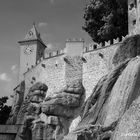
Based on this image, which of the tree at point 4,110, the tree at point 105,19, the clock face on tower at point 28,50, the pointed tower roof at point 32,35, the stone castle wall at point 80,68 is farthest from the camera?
the pointed tower roof at point 32,35

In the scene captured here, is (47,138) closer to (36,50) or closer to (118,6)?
(118,6)

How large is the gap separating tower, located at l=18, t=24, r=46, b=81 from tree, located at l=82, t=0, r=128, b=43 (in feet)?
39.0

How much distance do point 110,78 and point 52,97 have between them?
47.7ft

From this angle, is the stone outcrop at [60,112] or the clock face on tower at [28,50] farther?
the clock face on tower at [28,50]

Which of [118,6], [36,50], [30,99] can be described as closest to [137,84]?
[30,99]

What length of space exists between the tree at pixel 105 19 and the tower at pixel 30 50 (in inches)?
468

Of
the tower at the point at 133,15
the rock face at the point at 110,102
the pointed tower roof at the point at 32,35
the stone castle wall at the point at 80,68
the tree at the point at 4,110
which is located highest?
the pointed tower roof at the point at 32,35

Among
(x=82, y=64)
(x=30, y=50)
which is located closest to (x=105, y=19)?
(x=82, y=64)

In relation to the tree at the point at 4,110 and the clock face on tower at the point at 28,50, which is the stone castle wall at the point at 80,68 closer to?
the tree at the point at 4,110

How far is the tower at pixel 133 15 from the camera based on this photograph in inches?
1230

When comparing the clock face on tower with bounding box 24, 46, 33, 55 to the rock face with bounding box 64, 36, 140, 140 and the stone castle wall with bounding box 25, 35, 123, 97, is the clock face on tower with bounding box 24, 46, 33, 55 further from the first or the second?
the rock face with bounding box 64, 36, 140, 140

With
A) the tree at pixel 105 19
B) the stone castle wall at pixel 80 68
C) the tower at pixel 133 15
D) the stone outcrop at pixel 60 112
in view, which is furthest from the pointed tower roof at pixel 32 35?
the stone outcrop at pixel 60 112

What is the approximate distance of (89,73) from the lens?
93.4ft

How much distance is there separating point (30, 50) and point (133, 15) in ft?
61.1
